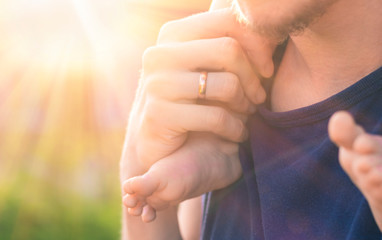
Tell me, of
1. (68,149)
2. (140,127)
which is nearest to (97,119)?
(68,149)

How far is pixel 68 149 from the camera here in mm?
4602

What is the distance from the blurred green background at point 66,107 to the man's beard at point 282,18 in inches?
119

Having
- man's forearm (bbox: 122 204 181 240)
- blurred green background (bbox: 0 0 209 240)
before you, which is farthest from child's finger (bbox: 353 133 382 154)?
blurred green background (bbox: 0 0 209 240)

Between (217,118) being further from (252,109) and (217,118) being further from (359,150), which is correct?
(359,150)

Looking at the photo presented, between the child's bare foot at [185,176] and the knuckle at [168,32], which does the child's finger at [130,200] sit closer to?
the child's bare foot at [185,176]

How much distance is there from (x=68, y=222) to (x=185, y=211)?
2.66 metres

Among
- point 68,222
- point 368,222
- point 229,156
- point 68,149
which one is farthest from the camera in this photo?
point 68,149

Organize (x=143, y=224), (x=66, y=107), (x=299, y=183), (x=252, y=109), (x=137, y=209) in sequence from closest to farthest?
1. (x=299, y=183)
2. (x=137, y=209)
3. (x=252, y=109)
4. (x=143, y=224)
5. (x=66, y=107)

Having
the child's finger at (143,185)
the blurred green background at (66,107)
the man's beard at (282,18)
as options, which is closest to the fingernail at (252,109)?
the man's beard at (282,18)

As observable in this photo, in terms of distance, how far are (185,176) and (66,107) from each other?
12.5ft

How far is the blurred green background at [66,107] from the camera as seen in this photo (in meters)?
4.25

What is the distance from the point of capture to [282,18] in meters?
1.12

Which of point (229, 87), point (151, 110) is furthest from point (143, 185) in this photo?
point (229, 87)

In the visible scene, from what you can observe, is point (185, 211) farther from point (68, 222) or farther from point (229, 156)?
point (68, 222)
